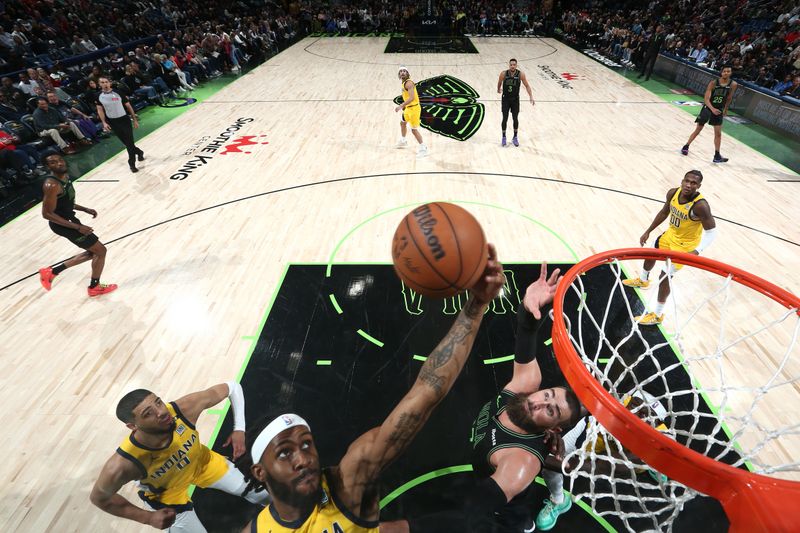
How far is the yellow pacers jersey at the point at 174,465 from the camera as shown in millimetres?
2383

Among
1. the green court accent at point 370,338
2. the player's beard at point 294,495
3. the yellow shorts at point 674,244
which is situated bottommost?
the green court accent at point 370,338

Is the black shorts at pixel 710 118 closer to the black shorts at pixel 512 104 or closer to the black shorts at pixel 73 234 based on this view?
the black shorts at pixel 512 104

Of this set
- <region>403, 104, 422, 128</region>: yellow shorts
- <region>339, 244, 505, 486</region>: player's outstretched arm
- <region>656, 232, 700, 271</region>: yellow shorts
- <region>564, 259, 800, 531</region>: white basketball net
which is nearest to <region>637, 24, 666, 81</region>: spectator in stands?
<region>403, 104, 422, 128</region>: yellow shorts

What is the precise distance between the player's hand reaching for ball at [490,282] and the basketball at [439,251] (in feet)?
0.12

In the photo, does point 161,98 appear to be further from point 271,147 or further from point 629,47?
point 629,47

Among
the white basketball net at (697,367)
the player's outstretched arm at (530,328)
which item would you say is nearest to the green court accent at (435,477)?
the white basketball net at (697,367)

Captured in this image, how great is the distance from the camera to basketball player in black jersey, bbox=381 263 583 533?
2158 millimetres

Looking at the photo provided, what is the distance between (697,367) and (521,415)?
265 cm

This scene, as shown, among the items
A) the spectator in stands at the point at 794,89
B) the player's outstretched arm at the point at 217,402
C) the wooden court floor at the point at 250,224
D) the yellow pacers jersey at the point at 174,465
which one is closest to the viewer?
the yellow pacers jersey at the point at 174,465

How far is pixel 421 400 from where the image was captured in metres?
1.91

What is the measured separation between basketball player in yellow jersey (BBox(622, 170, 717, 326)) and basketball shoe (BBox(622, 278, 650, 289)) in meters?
0.18

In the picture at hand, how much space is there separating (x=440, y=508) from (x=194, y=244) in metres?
4.64

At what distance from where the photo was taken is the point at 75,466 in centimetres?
329

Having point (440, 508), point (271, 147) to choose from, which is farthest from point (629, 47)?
point (440, 508)
